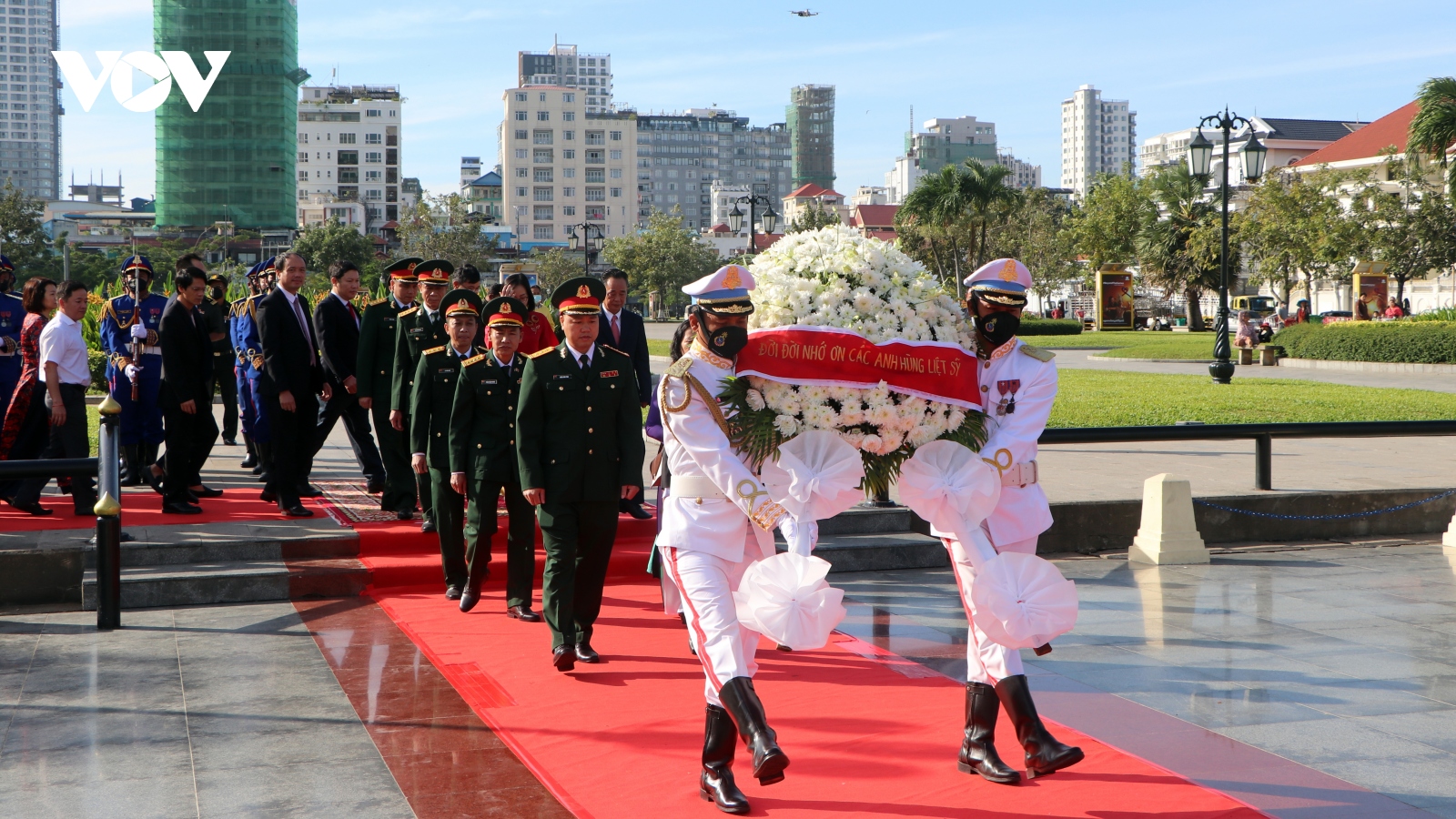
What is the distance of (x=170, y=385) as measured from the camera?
9102mm

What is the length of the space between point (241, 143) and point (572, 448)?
109 metres

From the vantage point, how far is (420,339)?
8.35 metres

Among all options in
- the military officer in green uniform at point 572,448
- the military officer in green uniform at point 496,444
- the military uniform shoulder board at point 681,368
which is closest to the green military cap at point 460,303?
the military officer in green uniform at point 496,444

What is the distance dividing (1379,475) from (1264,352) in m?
21.3

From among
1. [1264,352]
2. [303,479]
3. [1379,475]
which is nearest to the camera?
[303,479]

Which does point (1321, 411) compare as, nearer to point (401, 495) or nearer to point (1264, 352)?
point (401, 495)

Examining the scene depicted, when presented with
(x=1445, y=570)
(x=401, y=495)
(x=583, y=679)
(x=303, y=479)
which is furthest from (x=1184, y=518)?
(x=303, y=479)

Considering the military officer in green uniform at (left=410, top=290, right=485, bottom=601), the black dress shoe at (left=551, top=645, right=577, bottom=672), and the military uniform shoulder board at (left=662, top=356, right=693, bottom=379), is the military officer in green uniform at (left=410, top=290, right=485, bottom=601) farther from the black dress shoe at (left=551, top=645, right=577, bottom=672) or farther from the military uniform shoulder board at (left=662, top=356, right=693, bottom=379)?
the military uniform shoulder board at (left=662, top=356, right=693, bottom=379)

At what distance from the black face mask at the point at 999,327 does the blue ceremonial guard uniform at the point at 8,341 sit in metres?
8.26

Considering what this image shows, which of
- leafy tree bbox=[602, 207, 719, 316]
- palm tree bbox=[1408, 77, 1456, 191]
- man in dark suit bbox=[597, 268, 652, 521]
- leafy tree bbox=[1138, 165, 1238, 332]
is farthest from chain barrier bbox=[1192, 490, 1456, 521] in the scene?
leafy tree bbox=[602, 207, 719, 316]

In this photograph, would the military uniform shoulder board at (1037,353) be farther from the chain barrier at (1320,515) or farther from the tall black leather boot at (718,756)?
the chain barrier at (1320,515)

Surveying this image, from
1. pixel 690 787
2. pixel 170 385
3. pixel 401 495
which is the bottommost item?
pixel 690 787

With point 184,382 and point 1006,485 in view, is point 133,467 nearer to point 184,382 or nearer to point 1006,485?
point 184,382

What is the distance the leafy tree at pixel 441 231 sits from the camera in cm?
5034
